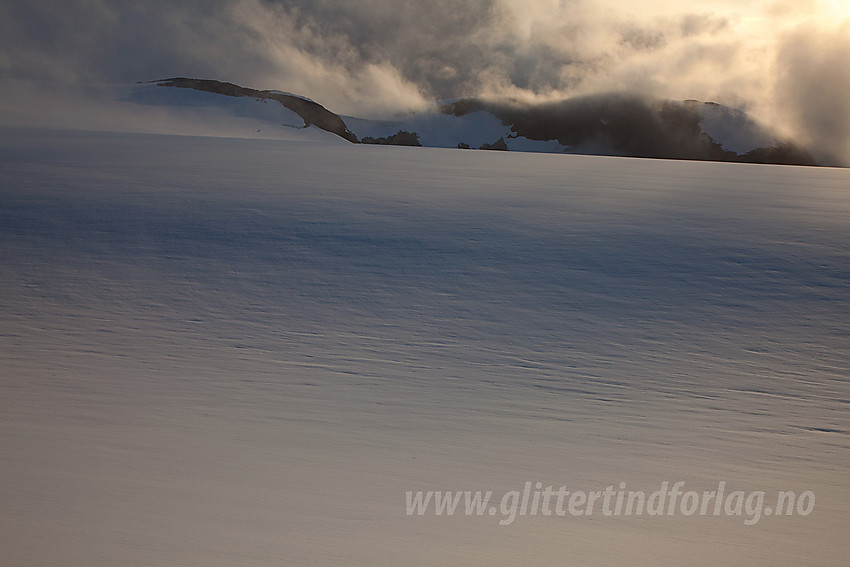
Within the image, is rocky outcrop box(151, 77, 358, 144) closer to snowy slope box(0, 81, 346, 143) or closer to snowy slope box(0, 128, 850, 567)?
snowy slope box(0, 81, 346, 143)

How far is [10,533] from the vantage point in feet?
6.13

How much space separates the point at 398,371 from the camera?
3.23 m

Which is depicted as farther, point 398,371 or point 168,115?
point 168,115

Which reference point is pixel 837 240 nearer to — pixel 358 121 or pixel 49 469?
pixel 49 469

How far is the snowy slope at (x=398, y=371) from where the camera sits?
199 cm

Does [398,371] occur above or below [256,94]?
below

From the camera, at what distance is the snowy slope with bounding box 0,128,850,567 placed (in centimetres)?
199

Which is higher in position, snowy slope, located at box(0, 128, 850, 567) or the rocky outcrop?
the rocky outcrop

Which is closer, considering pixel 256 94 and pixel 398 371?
pixel 398 371

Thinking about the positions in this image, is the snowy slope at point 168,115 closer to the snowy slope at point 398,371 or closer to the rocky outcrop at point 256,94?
the rocky outcrop at point 256,94

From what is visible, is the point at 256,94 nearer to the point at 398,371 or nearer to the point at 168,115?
the point at 168,115

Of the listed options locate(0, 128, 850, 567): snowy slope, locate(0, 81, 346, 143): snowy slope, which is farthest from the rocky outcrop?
locate(0, 128, 850, 567): snowy slope

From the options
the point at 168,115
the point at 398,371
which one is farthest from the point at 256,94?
the point at 398,371

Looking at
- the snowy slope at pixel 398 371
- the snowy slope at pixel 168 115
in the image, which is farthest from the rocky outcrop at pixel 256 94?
the snowy slope at pixel 398 371
